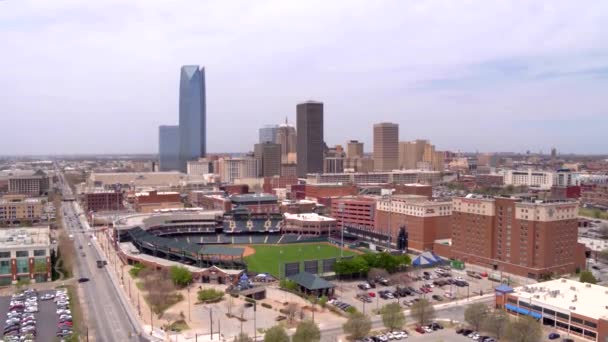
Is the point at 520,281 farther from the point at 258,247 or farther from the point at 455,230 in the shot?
the point at 258,247

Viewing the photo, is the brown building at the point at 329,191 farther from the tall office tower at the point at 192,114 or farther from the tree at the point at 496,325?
the tall office tower at the point at 192,114

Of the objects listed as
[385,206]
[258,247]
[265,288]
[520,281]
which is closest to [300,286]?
[265,288]

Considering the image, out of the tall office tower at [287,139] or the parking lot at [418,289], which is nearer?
the parking lot at [418,289]

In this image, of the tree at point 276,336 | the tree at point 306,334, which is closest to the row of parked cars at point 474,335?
the tree at point 306,334

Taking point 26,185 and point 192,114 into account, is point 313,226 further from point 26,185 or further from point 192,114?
point 192,114

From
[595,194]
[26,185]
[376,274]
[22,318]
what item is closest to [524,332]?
[376,274]

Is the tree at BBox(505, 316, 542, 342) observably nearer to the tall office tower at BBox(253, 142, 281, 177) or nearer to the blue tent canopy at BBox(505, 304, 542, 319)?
the blue tent canopy at BBox(505, 304, 542, 319)
